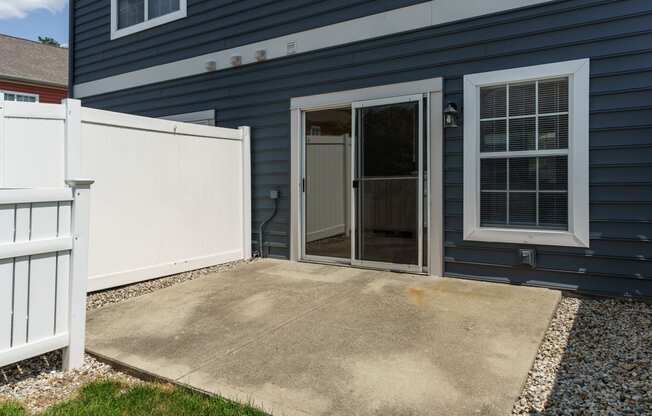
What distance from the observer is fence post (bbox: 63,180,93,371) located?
8.28 ft

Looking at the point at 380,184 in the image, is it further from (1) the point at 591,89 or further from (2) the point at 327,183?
(1) the point at 591,89

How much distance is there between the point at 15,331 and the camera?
2318 mm

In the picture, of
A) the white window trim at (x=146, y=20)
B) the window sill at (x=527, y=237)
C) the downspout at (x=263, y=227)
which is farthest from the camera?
the white window trim at (x=146, y=20)

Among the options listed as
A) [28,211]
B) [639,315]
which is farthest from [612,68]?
[28,211]

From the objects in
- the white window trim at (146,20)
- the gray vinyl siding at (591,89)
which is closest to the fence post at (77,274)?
the gray vinyl siding at (591,89)

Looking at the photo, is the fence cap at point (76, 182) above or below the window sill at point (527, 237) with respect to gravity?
above

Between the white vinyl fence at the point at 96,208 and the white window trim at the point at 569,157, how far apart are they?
291 centimetres

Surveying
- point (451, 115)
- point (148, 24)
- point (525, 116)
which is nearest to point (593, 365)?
point (525, 116)

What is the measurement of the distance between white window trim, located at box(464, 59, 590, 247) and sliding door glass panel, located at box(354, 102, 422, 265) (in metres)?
0.52

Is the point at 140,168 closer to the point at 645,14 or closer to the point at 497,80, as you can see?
the point at 497,80

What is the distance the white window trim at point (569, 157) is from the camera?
12.7 feet

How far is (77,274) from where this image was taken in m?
2.54

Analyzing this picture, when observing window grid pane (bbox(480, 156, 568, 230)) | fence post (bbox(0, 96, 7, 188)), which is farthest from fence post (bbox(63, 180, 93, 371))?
window grid pane (bbox(480, 156, 568, 230))

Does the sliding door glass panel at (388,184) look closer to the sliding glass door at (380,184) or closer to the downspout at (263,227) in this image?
the sliding glass door at (380,184)
